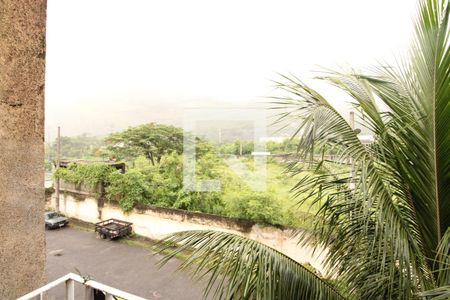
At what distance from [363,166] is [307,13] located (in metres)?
3.08

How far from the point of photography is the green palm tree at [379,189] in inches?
32.3

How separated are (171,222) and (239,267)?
15.7 feet

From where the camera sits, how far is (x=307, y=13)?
3219 millimetres

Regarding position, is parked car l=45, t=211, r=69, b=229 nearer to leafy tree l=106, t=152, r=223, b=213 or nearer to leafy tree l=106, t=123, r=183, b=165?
leafy tree l=106, t=152, r=223, b=213

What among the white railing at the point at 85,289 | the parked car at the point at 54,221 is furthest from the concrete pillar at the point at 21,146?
the parked car at the point at 54,221

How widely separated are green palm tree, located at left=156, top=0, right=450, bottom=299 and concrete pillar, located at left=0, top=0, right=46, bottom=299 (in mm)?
572

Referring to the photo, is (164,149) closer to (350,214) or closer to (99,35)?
(99,35)

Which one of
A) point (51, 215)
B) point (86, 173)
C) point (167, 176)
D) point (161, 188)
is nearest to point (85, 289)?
point (161, 188)

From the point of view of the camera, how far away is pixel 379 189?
Answer: 2.92 ft

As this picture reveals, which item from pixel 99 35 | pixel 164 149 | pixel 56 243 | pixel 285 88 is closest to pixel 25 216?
pixel 285 88

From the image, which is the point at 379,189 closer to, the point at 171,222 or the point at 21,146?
the point at 21,146

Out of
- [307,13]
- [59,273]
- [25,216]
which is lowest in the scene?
[59,273]

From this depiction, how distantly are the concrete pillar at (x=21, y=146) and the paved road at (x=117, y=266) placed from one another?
7.54 feet

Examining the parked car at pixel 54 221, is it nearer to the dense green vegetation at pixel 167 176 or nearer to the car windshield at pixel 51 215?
the car windshield at pixel 51 215
